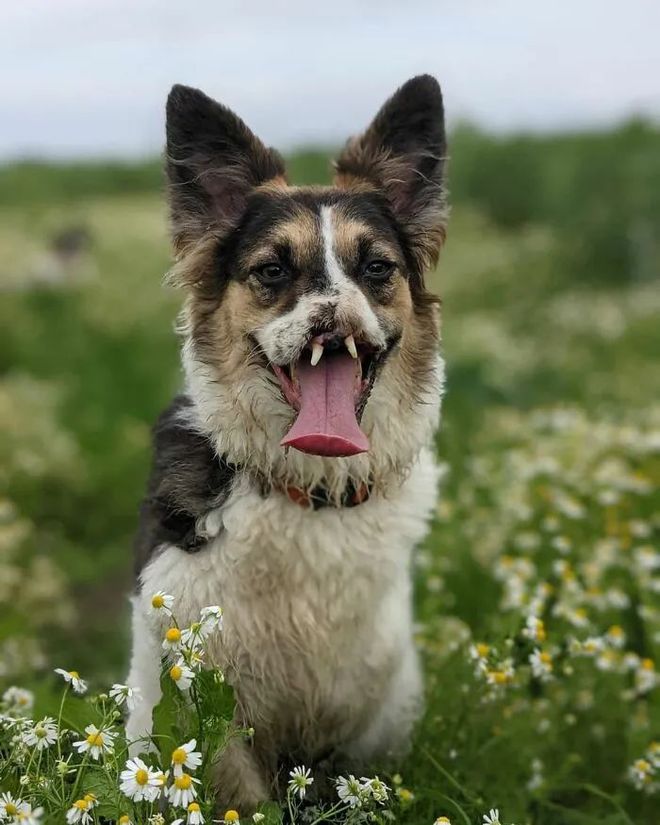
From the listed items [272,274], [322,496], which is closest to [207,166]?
[272,274]

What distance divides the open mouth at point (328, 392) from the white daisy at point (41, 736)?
1121 mm

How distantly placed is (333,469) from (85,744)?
1.40 meters

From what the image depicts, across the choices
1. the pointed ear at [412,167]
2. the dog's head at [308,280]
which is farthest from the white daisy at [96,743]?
the pointed ear at [412,167]

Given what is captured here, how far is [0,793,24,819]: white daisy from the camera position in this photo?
2.45 m

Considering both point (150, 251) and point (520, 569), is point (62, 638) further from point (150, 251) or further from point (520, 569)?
point (150, 251)

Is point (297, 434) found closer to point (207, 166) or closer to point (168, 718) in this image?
point (168, 718)

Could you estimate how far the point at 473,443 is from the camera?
7.30 metres

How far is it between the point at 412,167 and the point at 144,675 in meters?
2.17

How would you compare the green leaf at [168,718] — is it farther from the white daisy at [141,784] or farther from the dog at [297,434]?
the dog at [297,434]

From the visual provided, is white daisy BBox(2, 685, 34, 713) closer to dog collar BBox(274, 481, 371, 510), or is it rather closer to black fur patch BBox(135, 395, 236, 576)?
black fur patch BBox(135, 395, 236, 576)

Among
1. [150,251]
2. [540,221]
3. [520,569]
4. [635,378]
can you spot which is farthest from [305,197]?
[540,221]

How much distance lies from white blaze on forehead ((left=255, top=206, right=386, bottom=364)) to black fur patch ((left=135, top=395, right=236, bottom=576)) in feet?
1.67

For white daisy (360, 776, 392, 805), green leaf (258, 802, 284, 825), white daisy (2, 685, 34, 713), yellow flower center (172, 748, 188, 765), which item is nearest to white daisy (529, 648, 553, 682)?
white daisy (360, 776, 392, 805)

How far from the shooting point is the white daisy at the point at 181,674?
8.38 feet
